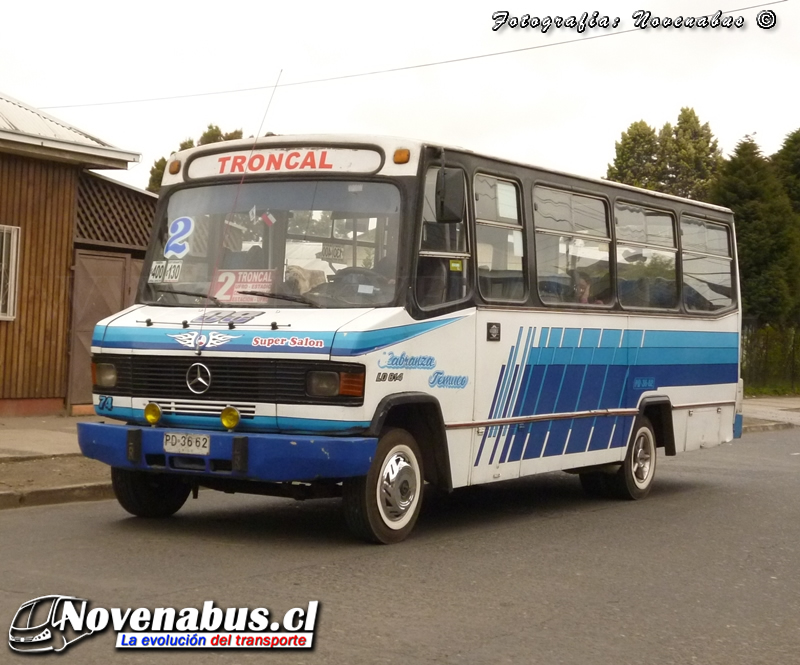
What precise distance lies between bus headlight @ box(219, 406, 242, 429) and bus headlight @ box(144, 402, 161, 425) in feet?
1.86

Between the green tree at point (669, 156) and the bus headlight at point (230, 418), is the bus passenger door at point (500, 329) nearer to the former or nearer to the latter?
the bus headlight at point (230, 418)

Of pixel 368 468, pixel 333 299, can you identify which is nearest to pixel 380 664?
pixel 368 468

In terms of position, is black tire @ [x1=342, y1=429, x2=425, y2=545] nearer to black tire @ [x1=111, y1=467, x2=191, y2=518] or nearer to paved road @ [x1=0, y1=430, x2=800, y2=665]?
paved road @ [x1=0, y1=430, x2=800, y2=665]

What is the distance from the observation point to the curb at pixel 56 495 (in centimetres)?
992

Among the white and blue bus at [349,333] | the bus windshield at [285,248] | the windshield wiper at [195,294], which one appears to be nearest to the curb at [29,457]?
the white and blue bus at [349,333]

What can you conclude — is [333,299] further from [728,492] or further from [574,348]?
[728,492]

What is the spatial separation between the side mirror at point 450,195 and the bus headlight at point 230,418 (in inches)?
73.2

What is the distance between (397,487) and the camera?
8492mm

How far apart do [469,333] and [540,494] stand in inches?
137

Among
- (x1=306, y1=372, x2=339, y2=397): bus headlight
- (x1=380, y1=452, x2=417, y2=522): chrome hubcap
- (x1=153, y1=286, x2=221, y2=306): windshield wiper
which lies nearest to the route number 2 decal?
(x1=153, y1=286, x2=221, y2=306): windshield wiper

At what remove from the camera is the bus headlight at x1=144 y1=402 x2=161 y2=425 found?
8555 mm

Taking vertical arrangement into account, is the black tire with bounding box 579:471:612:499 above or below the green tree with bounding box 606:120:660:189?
below

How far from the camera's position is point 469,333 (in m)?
9.21

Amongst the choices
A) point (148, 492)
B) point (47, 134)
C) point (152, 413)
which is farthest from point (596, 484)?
point (47, 134)
